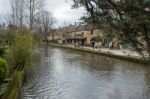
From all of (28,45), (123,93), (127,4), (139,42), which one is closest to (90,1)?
(127,4)

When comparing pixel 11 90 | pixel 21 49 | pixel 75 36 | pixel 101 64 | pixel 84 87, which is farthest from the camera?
pixel 75 36

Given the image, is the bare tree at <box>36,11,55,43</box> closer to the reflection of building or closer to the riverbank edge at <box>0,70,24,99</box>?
the reflection of building

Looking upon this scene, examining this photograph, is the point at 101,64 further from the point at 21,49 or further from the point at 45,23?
the point at 45,23

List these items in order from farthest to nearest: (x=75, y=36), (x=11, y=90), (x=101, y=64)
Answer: (x=75, y=36)
(x=101, y=64)
(x=11, y=90)

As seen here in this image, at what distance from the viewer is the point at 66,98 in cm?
1480

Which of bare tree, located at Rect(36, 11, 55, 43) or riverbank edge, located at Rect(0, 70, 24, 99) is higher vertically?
bare tree, located at Rect(36, 11, 55, 43)

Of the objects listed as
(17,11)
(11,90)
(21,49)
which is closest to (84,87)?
(11,90)

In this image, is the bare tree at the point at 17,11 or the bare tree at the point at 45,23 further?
the bare tree at the point at 45,23

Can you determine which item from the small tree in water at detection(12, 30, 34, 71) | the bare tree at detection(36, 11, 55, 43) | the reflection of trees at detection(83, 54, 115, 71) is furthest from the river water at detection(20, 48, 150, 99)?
the bare tree at detection(36, 11, 55, 43)

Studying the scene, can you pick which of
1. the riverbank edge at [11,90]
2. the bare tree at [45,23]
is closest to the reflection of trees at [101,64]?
the riverbank edge at [11,90]

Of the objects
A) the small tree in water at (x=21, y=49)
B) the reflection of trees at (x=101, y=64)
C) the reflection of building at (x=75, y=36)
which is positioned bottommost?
the reflection of trees at (x=101, y=64)

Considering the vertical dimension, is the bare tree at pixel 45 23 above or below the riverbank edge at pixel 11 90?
above

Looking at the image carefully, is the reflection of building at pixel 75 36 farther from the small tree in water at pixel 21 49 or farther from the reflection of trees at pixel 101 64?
the small tree in water at pixel 21 49

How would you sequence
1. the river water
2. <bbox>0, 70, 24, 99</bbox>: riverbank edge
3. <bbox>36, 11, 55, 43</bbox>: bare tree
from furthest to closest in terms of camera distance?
<bbox>36, 11, 55, 43</bbox>: bare tree < the river water < <bbox>0, 70, 24, 99</bbox>: riverbank edge
